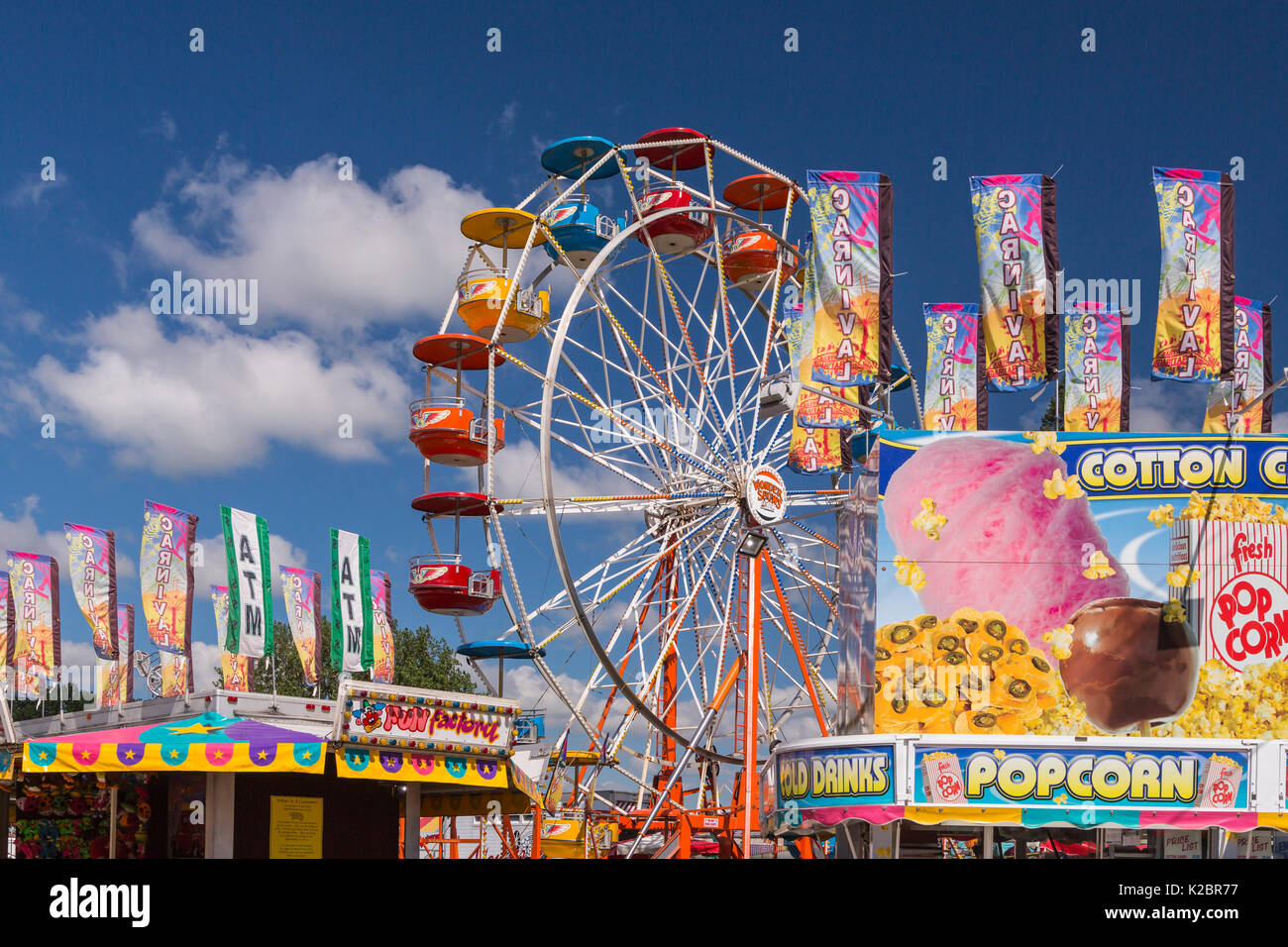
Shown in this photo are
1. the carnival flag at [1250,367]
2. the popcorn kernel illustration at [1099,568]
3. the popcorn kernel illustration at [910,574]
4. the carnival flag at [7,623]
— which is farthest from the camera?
the carnival flag at [7,623]

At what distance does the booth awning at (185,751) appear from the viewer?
1566cm

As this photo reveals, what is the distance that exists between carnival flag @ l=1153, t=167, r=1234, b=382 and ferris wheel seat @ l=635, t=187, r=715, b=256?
9.60m

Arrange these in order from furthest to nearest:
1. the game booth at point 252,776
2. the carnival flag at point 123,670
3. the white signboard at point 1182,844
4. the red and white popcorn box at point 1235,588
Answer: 1. the carnival flag at point 123,670
2. the red and white popcorn box at point 1235,588
3. the white signboard at point 1182,844
4. the game booth at point 252,776

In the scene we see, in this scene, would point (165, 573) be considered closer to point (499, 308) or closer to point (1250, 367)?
point (499, 308)

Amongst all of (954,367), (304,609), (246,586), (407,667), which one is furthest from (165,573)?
(407,667)

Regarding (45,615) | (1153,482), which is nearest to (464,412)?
(1153,482)

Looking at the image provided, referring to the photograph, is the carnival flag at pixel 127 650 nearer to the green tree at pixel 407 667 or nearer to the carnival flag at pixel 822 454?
the green tree at pixel 407 667

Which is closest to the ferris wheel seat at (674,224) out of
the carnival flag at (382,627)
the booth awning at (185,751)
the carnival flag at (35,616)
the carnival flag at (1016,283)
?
the carnival flag at (1016,283)

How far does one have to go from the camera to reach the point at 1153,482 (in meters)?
20.9

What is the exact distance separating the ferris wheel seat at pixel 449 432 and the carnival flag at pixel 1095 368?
1142 centimetres

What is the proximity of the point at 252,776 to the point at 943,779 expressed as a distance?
928 centimetres

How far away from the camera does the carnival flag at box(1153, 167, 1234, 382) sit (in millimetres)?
22141

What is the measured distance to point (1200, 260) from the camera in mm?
22141
